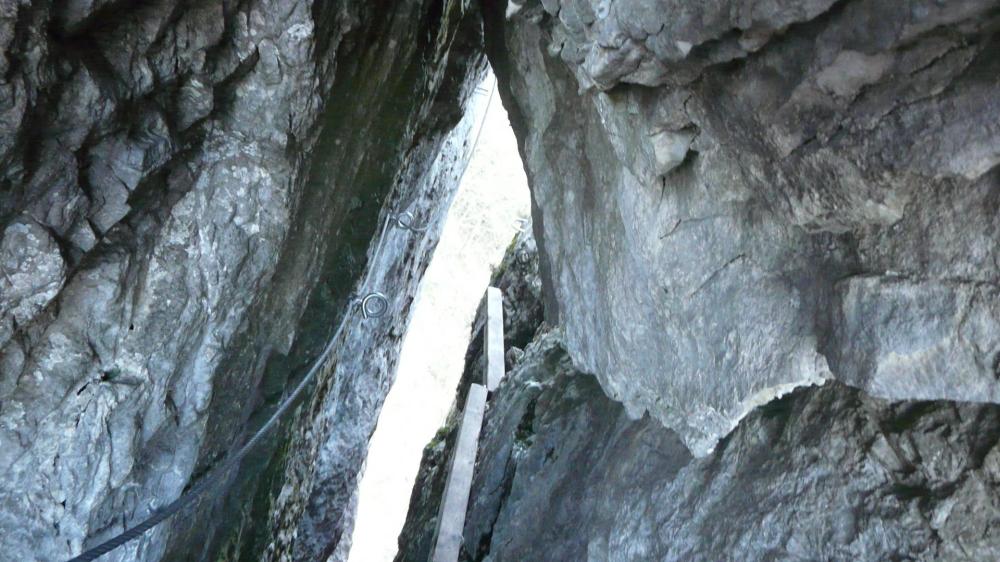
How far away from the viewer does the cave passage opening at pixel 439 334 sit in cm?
2527

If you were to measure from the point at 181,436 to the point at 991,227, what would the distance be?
3978 mm

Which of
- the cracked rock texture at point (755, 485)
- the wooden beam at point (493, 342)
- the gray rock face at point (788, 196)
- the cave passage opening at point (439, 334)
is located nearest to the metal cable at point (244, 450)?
the wooden beam at point (493, 342)

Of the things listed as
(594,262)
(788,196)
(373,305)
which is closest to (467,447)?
(373,305)

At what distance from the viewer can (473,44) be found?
762 cm

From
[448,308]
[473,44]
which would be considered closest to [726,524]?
[473,44]

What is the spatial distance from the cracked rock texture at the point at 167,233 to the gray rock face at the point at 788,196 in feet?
4.97

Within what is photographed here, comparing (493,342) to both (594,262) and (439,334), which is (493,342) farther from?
(439,334)

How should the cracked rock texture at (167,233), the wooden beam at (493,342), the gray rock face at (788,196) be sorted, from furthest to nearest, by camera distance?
the wooden beam at (493,342) < the cracked rock texture at (167,233) < the gray rock face at (788,196)

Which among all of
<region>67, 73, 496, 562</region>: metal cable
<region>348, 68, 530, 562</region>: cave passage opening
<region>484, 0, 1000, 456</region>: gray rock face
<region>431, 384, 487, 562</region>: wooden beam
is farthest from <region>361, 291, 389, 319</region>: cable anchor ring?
<region>348, 68, 530, 562</region>: cave passage opening

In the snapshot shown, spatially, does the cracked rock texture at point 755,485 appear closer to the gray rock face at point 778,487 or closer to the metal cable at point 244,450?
the gray rock face at point 778,487

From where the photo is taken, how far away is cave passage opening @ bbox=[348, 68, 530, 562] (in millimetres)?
25266

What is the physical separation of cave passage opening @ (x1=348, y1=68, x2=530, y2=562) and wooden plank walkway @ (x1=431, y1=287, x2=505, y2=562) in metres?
17.0

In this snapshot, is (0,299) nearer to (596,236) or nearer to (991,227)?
(596,236)

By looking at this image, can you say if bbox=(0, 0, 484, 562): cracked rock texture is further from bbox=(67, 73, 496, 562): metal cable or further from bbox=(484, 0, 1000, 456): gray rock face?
bbox=(484, 0, 1000, 456): gray rock face
